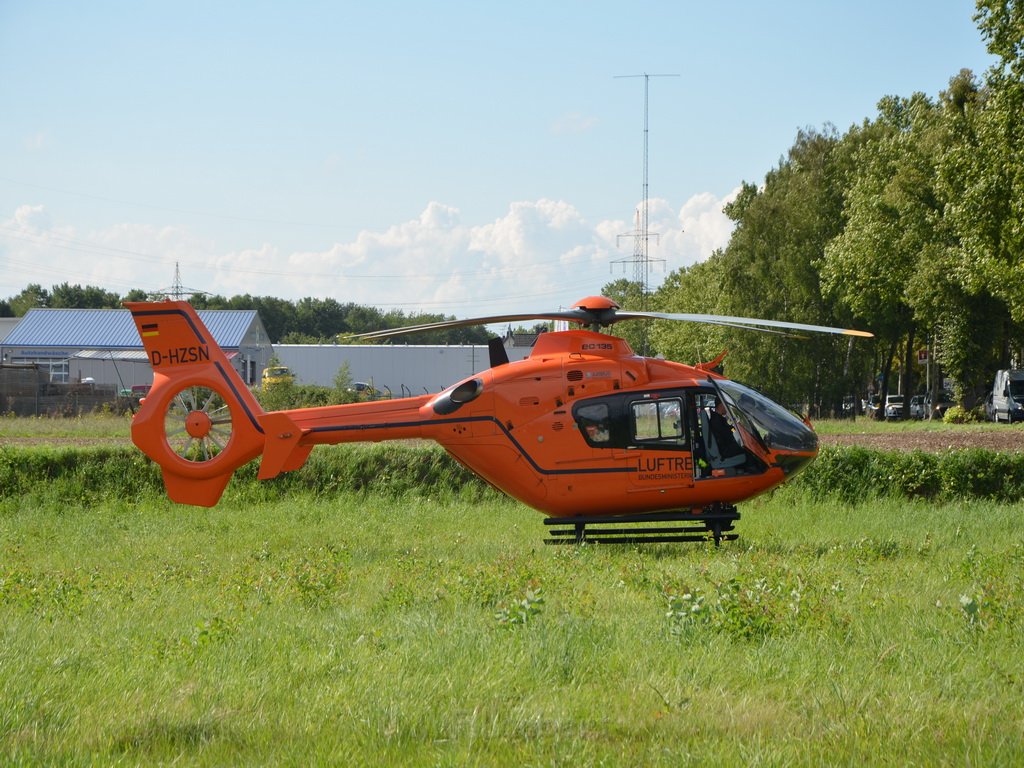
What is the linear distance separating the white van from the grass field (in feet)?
111

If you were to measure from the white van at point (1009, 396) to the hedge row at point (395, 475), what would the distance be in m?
27.8

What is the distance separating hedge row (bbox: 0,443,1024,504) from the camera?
1822 centimetres

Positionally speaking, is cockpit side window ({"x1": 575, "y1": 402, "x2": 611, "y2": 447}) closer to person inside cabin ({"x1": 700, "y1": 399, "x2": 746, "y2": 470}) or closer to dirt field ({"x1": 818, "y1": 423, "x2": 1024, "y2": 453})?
person inside cabin ({"x1": 700, "y1": 399, "x2": 746, "y2": 470})

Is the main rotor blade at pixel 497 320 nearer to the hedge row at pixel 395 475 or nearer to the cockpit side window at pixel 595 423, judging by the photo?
the cockpit side window at pixel 595 423

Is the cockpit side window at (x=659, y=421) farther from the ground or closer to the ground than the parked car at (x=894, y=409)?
farther from the ground

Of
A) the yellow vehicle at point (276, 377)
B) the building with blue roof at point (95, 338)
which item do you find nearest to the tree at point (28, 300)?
the building with blue roof at point (95, 338)

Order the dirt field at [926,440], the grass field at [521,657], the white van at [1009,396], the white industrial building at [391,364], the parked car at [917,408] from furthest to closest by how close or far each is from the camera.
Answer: the white industrial building at [391,364] → the parked car at [917,408] → the white van at [1009,396] → the dirt field at [926,440] → the grass field at [521,657]

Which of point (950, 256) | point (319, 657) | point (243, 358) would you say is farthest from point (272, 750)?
point (243, 358)

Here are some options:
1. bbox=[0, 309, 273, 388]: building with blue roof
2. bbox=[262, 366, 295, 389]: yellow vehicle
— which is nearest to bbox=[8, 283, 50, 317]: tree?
bbox=[0, 309, 273, 388]: building with blue roof

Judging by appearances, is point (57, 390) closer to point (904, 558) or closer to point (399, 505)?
point (399, 505)

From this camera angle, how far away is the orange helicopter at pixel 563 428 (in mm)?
13859

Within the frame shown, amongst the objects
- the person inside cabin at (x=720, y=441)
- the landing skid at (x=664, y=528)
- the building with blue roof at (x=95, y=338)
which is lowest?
the landing skid at (x=664, y=528)

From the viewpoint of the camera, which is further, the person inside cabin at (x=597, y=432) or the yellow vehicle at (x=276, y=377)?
the yellow vehicle at (x=276, y=377)

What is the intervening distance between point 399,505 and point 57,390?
31.3m
